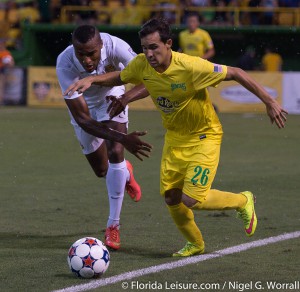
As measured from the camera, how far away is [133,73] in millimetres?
7023

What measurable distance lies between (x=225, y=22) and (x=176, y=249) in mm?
18825

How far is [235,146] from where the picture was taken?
1552 centimetres

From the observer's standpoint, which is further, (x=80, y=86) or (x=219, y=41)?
(x=219, y=41)

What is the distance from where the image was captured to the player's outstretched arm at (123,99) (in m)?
7.20

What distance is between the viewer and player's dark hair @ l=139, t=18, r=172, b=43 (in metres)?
6.68

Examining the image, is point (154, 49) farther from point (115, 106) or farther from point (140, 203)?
point (140, 203)

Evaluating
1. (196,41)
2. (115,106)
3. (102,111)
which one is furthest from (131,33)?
(115,106)

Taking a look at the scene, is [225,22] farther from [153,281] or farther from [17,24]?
[153,281]

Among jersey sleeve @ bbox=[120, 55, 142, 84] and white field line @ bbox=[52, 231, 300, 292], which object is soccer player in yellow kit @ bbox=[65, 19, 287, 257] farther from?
white field line @ bbox=[52, 231, 300, 292]

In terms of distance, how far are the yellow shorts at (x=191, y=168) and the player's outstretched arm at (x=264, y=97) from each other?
627 mm

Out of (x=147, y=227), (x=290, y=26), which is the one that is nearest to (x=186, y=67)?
(x=147, y=227)

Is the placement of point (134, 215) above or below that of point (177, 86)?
below

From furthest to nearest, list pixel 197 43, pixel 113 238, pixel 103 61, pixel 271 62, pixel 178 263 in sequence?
1. pixel 271 62
2. pixel 197 43
3. pixel 103 61
4. pixel 113 238
5. pixel 178 263

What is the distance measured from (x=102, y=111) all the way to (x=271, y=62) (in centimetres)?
1714
